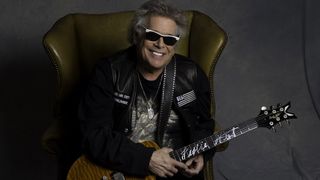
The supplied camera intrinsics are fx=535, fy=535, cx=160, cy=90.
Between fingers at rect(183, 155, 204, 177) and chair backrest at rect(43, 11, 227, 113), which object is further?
chair backrest at rect(43, 11, 227, 113)

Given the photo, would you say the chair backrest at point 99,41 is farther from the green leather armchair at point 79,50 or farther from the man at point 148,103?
the man at point 148,103

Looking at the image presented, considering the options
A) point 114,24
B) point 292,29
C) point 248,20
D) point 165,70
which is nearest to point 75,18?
point 114,24

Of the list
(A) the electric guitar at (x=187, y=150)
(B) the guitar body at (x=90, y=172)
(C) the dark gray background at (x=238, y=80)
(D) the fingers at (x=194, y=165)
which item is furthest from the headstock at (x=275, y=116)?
(C) the dark gray background at (x=238, y=80)

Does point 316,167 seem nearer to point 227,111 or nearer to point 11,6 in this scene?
point 227,111

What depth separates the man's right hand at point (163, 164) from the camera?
1.96 meters

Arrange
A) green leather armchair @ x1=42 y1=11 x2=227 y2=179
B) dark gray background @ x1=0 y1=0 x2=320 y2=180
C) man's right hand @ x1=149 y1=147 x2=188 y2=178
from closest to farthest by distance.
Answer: man's right hand @ x1=149 y1=147 x2=188 y2=178 < green leather armchair @ x1=42 y1=11 x2=227 y2=179 < dark gray background @ x1=0 y1=0 x2=320 y2=180

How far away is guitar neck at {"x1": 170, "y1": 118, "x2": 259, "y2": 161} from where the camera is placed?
1924mm

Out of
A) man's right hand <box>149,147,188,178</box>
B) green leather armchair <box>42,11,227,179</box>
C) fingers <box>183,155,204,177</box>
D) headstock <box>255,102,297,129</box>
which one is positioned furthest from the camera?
green leather armchair <box>42,11,227,179</box>

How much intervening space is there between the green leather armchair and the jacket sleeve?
0.32 feet

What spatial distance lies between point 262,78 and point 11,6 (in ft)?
4.92

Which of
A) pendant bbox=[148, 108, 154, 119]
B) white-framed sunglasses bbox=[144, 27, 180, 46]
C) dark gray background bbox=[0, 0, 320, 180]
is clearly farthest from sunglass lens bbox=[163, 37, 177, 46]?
dark gray background bbox=[0, 0, 320, 180]

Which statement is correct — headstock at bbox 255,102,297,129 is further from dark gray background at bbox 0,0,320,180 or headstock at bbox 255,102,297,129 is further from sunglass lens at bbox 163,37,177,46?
dark gray background at bbox 0,0,320,180

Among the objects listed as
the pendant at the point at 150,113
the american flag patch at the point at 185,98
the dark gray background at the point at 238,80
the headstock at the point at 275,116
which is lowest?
the dark gray background at the point at 238,80

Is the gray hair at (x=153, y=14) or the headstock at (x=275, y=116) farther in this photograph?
the gray hair at (x=153, y=14)
